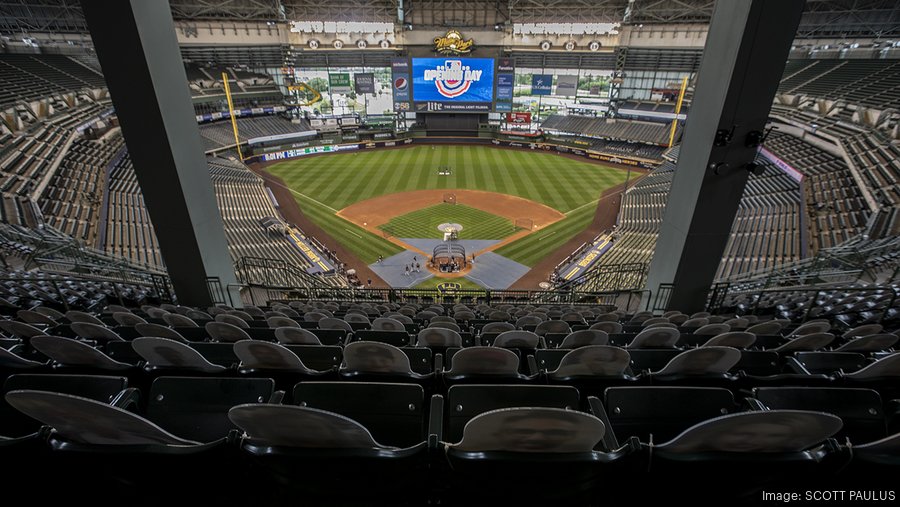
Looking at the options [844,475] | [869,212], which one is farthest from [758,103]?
[869,212]

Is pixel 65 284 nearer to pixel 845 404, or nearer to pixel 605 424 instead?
pixel 605 424

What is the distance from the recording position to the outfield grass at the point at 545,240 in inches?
975

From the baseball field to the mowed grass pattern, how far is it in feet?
0.24

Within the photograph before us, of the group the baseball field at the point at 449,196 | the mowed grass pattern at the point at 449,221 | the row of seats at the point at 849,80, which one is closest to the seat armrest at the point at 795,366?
the baseball field at the point at 449,196

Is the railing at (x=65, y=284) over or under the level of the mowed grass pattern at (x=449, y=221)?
over

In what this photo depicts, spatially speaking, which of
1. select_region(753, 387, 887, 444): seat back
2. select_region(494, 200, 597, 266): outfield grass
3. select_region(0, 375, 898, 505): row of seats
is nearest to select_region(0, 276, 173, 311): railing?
select_region(0, 375, 898, 505): row of seats

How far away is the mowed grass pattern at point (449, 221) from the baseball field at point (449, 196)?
2.9 inches

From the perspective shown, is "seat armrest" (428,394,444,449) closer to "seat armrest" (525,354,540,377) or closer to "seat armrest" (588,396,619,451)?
"seat armrest" (588,396,619,451)

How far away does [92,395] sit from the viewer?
9.36ft

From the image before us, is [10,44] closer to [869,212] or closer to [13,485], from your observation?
[13,485]

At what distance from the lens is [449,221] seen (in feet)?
96.3

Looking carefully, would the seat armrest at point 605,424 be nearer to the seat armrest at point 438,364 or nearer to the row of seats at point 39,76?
the seat armrest at point 438,364

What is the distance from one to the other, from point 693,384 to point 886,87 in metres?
39.4

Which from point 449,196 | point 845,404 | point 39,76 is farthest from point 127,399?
point 39,76
